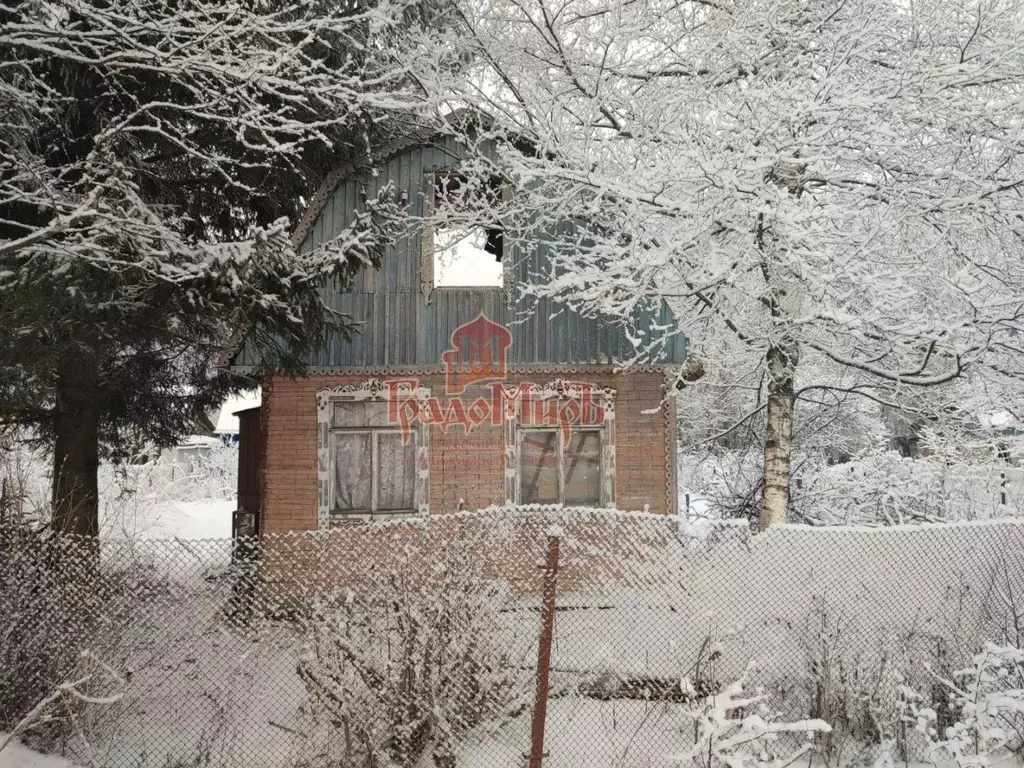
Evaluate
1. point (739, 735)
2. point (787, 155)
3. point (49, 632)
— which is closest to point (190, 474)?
point (49, 632)

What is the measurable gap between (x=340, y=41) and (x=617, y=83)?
122 inches

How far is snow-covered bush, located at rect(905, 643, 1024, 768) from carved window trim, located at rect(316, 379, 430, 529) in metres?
6.01

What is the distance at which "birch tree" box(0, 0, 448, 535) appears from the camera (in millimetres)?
5398

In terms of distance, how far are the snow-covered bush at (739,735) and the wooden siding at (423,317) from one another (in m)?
5.27

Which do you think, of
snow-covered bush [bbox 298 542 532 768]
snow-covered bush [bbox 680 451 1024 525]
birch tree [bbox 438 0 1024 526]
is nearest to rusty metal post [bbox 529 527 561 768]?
snow-covered bush [bbox 298 542 532 768]

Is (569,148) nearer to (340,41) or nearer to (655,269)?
(655,269)

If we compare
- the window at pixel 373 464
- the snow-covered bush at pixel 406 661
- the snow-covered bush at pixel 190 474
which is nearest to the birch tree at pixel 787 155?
the window at pixel 373 464

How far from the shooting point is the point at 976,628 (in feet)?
16.9

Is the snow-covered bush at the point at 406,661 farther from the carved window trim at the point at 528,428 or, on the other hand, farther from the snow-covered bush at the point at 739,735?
the carved window trim at the point at 528,428

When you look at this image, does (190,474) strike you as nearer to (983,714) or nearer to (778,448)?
(778,448)

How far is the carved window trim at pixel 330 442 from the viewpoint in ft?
30.4

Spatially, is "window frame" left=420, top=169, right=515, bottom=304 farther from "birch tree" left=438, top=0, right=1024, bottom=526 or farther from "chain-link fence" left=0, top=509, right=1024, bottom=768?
"chain-link fence" left=0, top=509, right=1024, bottom=768

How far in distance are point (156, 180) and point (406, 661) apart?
A: 5924mm

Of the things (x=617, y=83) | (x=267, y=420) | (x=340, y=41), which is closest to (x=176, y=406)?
(x=267, y=420)
